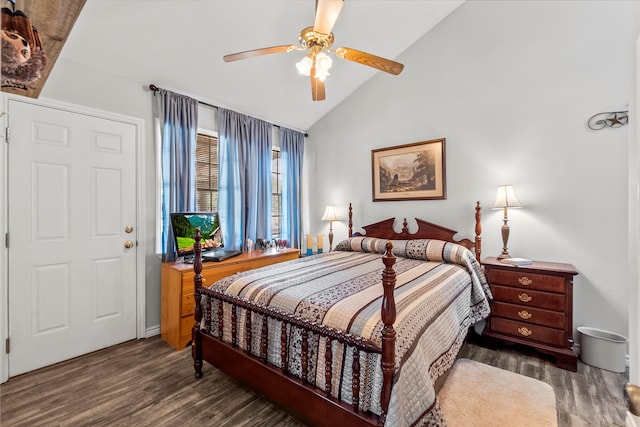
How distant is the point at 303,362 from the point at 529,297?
2254mm

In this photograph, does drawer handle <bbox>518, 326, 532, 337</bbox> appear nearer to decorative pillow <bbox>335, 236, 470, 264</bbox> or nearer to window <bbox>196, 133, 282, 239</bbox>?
decorative pillow <bbox>335, 236, 470, 264</bbox>

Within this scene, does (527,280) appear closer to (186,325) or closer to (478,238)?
(478,238)

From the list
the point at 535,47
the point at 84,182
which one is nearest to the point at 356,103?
the point at 535,47

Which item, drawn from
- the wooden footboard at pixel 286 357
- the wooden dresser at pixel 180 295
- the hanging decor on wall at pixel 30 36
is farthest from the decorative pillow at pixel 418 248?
the hanging decor on wall at pixel 30 36

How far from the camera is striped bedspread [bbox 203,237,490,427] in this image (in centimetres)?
149

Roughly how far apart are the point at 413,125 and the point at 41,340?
4465mm

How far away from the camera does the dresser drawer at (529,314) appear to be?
262 centimetres

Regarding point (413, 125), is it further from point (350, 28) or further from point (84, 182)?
point (84, 182)

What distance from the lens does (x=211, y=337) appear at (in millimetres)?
2305

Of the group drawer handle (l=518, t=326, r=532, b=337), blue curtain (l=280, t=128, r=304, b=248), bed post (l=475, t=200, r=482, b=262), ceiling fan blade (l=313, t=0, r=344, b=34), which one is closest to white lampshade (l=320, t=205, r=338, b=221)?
blue curtain (l=280, t=128, r=304, b=248)

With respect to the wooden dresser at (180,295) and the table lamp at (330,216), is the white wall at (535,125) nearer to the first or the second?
the table lamp at (330,216)

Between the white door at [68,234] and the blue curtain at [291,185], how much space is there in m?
2.10

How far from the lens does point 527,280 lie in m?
2.74

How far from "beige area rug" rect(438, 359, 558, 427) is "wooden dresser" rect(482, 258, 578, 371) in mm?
454
